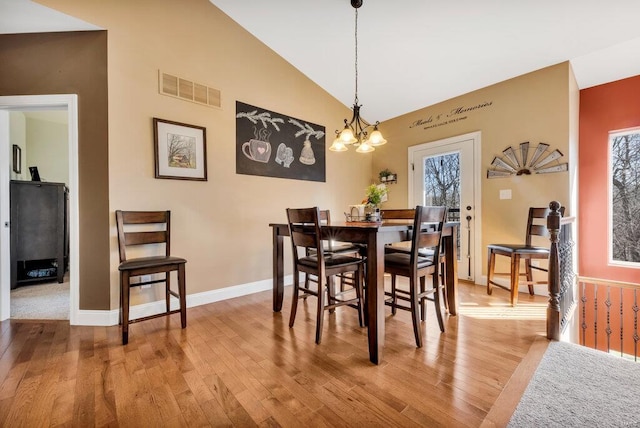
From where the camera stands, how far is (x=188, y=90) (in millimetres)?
2879

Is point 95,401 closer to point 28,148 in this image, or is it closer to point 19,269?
point 19,269

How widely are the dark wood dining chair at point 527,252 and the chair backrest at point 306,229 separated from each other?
215 centimetres

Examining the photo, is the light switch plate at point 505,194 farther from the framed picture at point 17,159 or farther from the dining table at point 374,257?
the framed picture at point 17,159

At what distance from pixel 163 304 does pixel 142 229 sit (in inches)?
29.9

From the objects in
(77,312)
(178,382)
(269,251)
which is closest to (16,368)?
(77,312)

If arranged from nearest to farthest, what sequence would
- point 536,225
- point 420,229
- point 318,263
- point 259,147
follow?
point 420,229
point 318,263
point 536,225
point 259,147

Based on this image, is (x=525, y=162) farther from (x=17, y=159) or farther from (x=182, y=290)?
(x=17, y=159)

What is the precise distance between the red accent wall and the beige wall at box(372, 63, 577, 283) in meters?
0.48

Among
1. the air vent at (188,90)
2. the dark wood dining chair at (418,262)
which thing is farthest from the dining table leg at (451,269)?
the air vent at (188,90)

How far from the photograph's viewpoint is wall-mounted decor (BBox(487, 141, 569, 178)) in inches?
122

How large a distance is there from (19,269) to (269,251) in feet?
10.7

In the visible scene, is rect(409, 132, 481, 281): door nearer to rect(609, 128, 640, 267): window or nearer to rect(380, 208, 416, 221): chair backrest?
rect(380, 208, 416, 221): chair backrest

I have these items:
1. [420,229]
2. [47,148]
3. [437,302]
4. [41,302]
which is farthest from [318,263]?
[47,148]

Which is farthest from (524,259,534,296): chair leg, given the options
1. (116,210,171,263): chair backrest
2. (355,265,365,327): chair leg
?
(116,210,171,263): chair backrest
